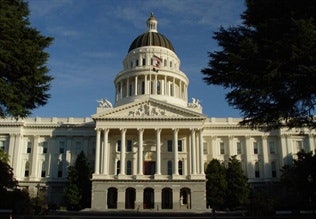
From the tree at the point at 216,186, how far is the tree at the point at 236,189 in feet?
2.68

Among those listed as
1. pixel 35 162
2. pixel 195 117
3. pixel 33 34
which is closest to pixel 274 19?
pixel 33 34

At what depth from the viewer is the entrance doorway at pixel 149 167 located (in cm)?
6781

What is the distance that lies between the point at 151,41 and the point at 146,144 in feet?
83.3

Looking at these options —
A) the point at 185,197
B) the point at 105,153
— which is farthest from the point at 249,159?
the point at 105,153

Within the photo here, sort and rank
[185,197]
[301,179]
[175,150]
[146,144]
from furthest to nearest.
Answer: [146,144] < [185,197] < [175,150] < [301,179]

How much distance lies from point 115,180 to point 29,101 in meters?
35.7

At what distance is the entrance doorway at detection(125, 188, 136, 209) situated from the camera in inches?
2592

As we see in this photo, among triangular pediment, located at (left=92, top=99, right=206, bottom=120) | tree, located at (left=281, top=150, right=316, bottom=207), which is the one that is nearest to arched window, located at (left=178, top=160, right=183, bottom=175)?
triangular pediment, located at (left=92, top=99, right=206, bottom=120)

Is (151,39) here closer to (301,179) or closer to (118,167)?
(118,167)

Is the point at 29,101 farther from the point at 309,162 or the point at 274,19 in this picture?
the point at 309,162

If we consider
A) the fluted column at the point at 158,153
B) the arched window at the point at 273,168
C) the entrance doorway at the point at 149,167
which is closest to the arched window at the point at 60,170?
the entrance doorway at the point at 149,167

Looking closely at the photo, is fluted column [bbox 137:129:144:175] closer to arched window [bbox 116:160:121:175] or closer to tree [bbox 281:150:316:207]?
arched window [bbox 116:160:121:175]

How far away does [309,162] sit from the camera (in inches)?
2125

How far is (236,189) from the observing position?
63719 millimetres
